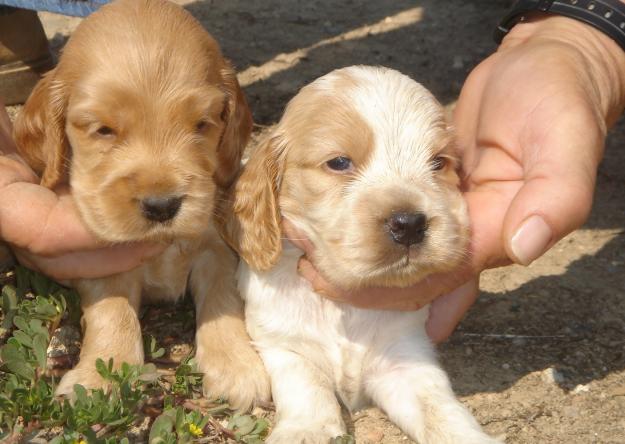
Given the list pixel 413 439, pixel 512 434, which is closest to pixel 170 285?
pixel 413 439

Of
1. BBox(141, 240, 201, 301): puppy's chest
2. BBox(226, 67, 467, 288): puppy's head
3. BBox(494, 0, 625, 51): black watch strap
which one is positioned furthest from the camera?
BBox(494, 0, 625, 51): black watch strap

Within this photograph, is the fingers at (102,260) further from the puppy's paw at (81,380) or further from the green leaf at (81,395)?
the green leaf at (81,395)

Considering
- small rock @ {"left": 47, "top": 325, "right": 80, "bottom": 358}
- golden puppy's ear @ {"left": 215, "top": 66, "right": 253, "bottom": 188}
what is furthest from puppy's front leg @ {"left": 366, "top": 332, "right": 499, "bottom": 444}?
small rock @ {"left": 47, "top": 325, "right": 80, "bottom": 358}

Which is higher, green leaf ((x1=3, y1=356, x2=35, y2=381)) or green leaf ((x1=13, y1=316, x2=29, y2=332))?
green leaf ((x1=13, y1=316, x2=29, y2=332))

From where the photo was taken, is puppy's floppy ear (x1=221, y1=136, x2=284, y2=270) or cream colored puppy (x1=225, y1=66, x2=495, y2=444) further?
puppy's floppy ear (x1=221, y1=136, x2=284, y2=270)

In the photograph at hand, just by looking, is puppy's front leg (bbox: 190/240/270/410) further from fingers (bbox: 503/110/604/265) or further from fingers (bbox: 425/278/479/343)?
fingers (bbox: 503/110/604/265)

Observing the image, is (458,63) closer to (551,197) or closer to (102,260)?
(102,260)

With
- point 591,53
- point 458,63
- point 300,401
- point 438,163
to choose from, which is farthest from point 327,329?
point 458,63
